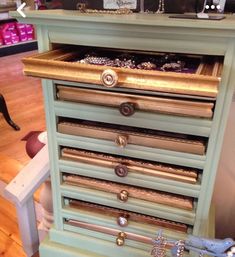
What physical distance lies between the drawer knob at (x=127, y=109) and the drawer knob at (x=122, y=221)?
0.28 metres

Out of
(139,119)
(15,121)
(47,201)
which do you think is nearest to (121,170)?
(139,119)

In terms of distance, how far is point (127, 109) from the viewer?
61cm

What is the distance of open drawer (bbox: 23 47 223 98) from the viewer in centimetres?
50

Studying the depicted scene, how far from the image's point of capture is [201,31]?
54cm

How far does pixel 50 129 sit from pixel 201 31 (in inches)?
15.0

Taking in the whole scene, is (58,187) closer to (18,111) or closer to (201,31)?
(201,31)

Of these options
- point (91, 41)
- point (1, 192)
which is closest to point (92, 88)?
point (91, 41)

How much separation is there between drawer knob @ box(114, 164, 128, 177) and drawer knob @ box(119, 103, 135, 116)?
0.13 meters

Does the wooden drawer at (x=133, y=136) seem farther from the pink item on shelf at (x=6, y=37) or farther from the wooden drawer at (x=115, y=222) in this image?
the pink item on shelf at (x=6, y=37)

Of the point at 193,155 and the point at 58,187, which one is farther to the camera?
the point at 58,187

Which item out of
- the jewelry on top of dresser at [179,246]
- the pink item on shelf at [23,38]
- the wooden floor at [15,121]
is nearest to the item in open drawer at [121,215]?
the jewelry on top of dresser at [179,246]

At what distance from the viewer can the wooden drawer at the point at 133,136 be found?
633mm

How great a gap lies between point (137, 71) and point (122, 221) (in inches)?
15.4

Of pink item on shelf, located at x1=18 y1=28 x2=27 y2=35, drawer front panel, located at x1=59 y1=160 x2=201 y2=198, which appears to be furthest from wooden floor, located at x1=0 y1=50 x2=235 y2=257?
drawer front panel, located at x1=59 y1=160 x2=201 y2=198
